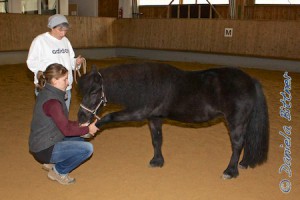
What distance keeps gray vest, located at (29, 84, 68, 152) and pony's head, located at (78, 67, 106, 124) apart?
0.25 metres

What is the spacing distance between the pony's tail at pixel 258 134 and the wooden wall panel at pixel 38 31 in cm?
1122

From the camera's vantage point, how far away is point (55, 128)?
3.43 meters

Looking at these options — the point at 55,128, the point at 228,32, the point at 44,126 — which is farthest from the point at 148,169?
the point at 228,32

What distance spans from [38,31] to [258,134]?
38.5 ft

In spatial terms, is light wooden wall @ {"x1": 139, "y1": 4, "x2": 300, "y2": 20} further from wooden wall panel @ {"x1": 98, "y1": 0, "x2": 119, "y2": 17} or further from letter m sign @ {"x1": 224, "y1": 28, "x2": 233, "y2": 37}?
letter m sign @ {"x1": 224, "y1": 28, "x2": 233, "y2": 37}

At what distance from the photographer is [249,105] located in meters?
3.89

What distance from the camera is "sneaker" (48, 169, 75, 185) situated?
12.1ft

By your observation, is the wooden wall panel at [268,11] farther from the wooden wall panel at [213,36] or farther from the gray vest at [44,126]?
the gray vest at [44,126]

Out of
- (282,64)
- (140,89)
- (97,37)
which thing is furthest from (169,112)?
(97,37)

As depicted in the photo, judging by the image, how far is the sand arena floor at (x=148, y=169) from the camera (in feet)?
11.6

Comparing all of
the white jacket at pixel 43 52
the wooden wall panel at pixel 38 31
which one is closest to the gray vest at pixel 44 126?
the white jacket at pixel 43 52

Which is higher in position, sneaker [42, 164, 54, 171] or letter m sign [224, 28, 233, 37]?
letter m sign [224, 28, 233, 37]

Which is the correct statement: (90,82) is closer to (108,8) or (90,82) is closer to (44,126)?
(44,126)

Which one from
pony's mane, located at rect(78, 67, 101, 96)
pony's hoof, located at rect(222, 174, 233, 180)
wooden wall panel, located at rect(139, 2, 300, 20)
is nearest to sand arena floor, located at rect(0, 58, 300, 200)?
pony's hoof, located at rect(222, 174, 233, 180)
